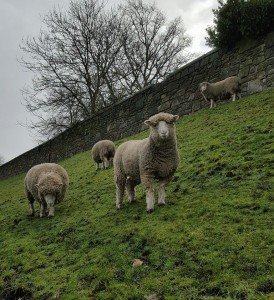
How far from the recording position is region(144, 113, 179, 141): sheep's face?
616 cm

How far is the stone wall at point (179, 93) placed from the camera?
1420 cm

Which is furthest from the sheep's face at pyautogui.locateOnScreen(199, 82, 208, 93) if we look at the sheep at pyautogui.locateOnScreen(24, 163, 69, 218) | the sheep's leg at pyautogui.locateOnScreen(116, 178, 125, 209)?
the sheep's leg at pyautogui.locateOnScreen(116, 178, 125, 209)

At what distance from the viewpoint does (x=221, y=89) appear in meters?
14.4

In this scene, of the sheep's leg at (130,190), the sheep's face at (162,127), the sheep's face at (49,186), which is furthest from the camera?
the sheep's face at (49,186)

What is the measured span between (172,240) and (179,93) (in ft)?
41.3

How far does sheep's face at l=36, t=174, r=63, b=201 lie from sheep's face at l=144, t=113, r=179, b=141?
8.97ft

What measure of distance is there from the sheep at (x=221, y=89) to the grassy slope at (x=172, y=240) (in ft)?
16.0

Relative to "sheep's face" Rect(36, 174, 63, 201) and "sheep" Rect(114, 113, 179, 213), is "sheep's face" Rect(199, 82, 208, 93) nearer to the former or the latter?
"sheep's face" Rect(36, 174, 63, 201)

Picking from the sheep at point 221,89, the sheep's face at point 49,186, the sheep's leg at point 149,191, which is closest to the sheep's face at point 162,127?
the sheep's leg at point 149,191

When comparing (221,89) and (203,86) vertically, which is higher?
(203,86)

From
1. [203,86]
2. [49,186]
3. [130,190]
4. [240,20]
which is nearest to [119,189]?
[130,190]

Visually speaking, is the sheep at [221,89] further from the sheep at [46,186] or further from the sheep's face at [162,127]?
the sheep's face at [162,127]

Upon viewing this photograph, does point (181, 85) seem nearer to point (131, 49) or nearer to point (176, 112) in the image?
point (176, 112)

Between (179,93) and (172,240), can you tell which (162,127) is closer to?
(172,240)
